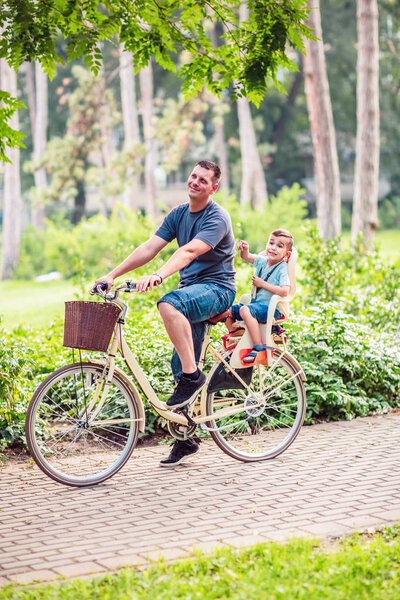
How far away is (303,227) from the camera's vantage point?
11.0 m

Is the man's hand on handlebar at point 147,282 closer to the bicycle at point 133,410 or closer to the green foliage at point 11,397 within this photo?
the bicycle at point 133,410

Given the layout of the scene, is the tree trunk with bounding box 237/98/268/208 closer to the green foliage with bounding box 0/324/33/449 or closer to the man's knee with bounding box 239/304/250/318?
the green foliage with bounding box 0/324/33/449

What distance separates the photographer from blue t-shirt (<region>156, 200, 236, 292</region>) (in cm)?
585

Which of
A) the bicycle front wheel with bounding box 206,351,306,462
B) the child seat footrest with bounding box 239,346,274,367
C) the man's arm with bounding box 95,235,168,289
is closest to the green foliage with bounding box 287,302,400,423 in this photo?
the bicycle front wheel with bounding box 206,351,306,462

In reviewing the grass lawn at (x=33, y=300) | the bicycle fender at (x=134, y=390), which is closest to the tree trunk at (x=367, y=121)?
the grass lawn at (x=33, y=300)

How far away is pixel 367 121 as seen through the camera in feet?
56.6

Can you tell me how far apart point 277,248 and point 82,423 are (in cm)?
181

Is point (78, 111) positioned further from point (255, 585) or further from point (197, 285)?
point (255, 585)

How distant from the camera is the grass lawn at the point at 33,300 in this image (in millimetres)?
19016

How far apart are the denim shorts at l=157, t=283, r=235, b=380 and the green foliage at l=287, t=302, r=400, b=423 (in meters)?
1.87

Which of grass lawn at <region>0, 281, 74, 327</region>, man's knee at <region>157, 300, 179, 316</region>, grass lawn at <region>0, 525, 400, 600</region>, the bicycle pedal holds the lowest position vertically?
grass lawn at <region>0, 525, 400, 600</region>

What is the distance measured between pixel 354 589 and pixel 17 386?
145 inches

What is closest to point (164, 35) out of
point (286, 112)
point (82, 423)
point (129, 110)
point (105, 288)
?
point (105, 288)

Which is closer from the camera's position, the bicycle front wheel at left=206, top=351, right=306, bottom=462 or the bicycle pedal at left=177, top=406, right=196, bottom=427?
the bicycle pedal at left=177, top=406, right=196, bottom=427
